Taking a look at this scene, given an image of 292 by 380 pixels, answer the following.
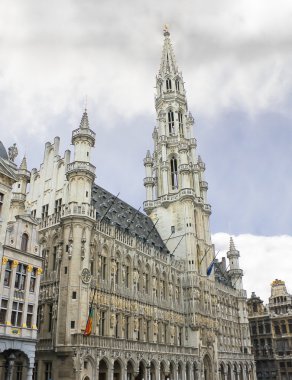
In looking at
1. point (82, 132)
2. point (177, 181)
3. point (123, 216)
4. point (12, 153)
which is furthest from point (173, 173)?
point (12, 153)

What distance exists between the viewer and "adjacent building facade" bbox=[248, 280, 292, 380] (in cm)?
9412

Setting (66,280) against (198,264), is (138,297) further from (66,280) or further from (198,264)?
(198,264)

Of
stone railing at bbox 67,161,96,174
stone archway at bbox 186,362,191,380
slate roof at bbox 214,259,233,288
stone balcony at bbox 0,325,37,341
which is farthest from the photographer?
slate roof at bbox 214,259,233,288

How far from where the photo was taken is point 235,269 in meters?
97.8

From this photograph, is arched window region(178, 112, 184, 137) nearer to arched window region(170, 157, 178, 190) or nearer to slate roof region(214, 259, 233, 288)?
arched window region(170, 157, 178, 190)

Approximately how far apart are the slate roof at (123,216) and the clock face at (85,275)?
377 inches

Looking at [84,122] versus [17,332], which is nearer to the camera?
[17,332]

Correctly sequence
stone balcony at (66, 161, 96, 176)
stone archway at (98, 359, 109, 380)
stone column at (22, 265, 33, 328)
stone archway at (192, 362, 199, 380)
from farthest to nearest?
stone archway at (192, 362, 199, 380) < stone balcony at (66, 161, 96, 176) < stone archway at (98, 359, 109, 380) < stone column at (22, 265, 33, 328)

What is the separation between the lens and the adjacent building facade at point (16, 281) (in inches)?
1369

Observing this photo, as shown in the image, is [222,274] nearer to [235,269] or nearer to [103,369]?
[235,269]

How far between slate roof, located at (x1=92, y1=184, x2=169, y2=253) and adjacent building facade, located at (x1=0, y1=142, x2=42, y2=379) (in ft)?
53.5

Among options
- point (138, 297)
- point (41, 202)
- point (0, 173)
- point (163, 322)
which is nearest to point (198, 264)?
point (163, 322)

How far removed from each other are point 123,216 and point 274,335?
2216 inches

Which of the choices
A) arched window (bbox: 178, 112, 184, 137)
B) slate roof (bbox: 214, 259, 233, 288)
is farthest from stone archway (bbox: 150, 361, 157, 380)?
arched window (bbox: 178, 112, 184, 137)
